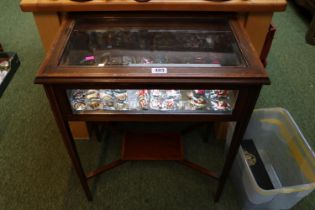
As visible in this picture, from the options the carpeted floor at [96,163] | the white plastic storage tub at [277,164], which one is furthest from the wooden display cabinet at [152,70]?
the carpeted floor at [96,163]

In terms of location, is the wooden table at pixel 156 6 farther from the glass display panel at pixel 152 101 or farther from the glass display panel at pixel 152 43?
the glass display panel at pixel 152 101

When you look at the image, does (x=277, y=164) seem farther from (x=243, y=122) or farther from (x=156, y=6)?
(x=156, y=6)

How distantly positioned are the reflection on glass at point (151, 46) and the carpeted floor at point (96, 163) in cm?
68

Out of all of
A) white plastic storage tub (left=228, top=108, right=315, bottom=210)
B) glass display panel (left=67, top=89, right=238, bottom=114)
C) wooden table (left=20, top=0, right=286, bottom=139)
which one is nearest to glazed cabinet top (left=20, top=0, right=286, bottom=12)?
wooden table (left=20, top=0, right=286, bottom=139)

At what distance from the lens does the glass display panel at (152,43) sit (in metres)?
0.95

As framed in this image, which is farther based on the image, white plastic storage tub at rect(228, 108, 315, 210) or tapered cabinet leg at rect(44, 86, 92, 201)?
white plastic storage tub at rect(228, 108, 315, 210)

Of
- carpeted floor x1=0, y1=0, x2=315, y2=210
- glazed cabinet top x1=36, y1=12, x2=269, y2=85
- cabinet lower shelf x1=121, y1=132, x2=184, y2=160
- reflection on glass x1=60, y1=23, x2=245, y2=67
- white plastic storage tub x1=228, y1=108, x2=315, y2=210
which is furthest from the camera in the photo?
cabinet lower shelf x1=121, y1=132, x2=184, y2=160

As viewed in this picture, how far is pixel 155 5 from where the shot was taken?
995mm

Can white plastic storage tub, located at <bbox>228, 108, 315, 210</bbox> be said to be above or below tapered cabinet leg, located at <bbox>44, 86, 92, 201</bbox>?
below

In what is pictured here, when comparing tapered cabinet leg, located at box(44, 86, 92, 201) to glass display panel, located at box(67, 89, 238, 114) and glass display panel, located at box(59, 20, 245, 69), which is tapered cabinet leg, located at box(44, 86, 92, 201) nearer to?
glass display panel, located at box(67, 89, 238, 114)

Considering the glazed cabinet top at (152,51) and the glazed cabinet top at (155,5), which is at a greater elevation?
the glazed cabinet top at (155,5)

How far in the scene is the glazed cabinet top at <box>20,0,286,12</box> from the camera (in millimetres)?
993

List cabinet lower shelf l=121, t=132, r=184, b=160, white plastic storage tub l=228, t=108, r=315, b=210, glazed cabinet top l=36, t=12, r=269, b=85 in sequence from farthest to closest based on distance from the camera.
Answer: cabinet lower shelf l=121, t=132, r=184, b=160 → white plastic storage tub l=228, t=108, r=315, b=210 → glazed cabinet top l=36, t=12, r=269, b=85

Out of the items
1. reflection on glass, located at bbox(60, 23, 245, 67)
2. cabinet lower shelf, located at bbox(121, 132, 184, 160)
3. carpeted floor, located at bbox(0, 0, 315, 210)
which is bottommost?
carpeted floor, located at bbox(0, 0, 315, 210)
